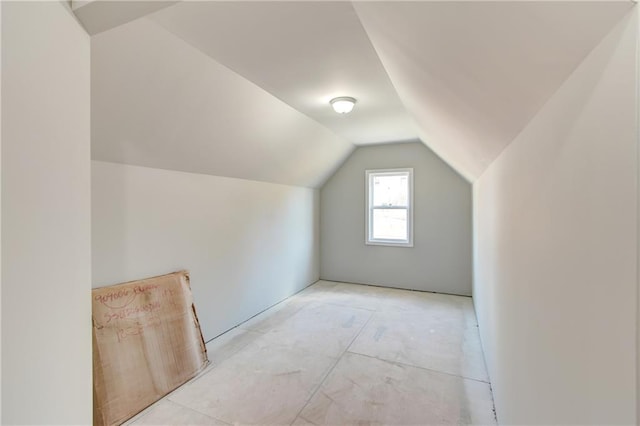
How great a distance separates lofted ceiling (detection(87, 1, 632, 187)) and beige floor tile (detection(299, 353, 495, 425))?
1853 millimetres

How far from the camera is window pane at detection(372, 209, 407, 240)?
5.24m

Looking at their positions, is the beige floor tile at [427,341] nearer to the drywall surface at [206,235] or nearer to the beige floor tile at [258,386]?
the beige floor tile at [258,386]

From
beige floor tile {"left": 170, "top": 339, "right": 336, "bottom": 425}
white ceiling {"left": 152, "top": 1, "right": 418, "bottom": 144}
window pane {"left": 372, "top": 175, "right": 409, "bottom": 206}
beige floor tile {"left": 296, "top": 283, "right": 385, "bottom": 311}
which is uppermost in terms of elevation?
white ceiling {"left": 152, "top": 1, "right": 418, "bottom": 144}

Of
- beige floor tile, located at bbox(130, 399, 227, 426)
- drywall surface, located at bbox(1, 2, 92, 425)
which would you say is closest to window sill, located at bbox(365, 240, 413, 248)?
beige floor tile, located at bbox(130, 399, 227, 426)

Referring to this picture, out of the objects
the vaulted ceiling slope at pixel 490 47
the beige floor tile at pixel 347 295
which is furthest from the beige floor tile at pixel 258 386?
the vaulted ceiling slope at pixel 490 47

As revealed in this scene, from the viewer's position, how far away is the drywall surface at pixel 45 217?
30.7 inches

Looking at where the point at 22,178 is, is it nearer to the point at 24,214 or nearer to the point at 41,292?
the point at 24,214

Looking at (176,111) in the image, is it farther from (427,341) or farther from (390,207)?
(390,207)

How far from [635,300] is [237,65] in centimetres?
229

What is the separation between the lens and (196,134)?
2555 mm

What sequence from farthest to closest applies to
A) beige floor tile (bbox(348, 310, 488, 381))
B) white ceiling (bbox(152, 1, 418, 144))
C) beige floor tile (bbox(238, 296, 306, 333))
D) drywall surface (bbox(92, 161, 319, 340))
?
beige floor tile (bbox(238, 296, 306, 333))
beige floor tile (bbox(348, 310, 488, 381))
drywall surface (bbox(92, 161, 319, 340))
white ceiling (bbox(152, 1, 418, 144))

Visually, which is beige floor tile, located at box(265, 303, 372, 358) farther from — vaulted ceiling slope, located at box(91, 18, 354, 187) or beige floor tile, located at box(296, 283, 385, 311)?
vaulted ceiling slope, located at box(91, 18, 354, 187)

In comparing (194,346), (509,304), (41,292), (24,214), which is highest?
(24,214)

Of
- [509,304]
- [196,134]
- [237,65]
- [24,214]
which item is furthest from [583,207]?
[196,134]
